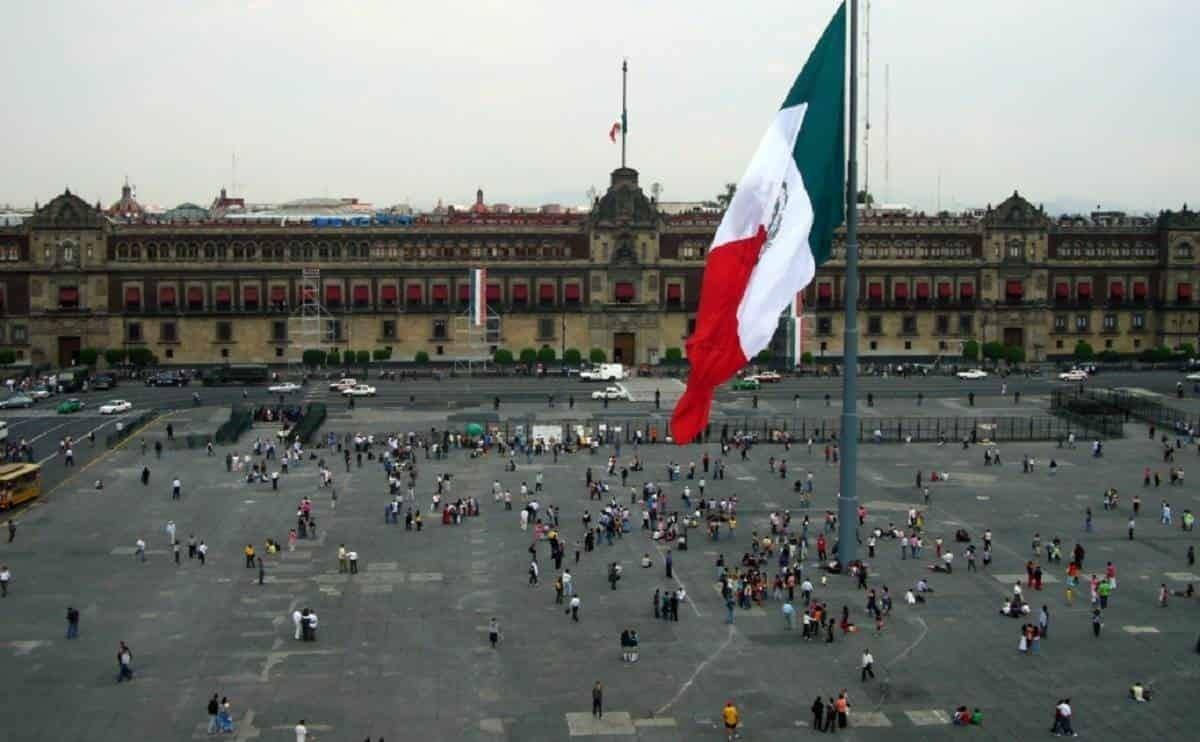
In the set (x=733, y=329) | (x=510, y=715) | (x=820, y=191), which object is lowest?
(x=510, y=715)

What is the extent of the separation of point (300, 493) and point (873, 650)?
31.2m

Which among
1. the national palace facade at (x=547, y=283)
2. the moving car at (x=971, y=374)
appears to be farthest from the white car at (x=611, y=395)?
the moving car at (x=971, y=374)

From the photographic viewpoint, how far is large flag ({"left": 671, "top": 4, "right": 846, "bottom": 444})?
33.9m

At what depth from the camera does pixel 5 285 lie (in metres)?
116

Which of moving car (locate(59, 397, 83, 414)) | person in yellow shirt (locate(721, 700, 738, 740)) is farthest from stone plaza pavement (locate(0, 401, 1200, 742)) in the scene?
moving car (locate(59, 397, 83, 414))

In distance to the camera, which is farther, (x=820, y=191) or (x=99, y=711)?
(x=820, y=191)

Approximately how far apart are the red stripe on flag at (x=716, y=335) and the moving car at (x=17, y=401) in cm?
6821

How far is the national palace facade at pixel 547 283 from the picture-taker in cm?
11694

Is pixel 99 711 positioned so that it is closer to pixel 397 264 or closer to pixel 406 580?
pixel 406 580

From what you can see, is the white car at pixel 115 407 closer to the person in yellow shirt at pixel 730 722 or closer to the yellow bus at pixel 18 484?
the yellow bus at pixel 18 484

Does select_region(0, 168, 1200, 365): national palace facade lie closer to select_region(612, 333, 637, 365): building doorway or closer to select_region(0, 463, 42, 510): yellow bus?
select_region(612, 333, 637, 365): building doorway

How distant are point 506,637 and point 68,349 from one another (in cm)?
8701

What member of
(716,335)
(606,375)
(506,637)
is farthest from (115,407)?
(716,335)

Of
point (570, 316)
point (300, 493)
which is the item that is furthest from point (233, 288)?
point (300, 493)
